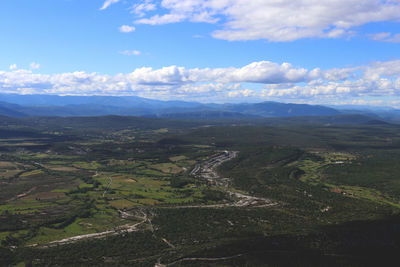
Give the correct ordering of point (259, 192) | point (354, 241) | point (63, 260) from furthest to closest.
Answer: point (259, 192)
point (354, 241)
point (63, 260)

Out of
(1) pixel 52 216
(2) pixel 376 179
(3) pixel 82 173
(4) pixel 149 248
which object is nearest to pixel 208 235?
(4) pixel 149 248

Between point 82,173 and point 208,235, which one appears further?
point 82,173

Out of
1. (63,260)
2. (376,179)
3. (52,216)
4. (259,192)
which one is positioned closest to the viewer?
(63,260)

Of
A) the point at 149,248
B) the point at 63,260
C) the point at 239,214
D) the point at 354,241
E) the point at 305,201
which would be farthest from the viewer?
the point at 305,201

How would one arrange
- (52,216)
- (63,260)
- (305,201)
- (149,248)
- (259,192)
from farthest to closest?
(259,192) → (305,201) → (52,216) → (149,248) → (63,260)

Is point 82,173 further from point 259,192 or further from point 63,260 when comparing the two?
point 63,260

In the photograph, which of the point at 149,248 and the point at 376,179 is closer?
the point at 149,248

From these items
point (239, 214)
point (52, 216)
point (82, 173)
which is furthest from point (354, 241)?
point (82, 173)

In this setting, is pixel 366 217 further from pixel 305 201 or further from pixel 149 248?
pixel 149 248

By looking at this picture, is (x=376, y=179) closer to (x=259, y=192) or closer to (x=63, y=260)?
(x=259, y=192)
